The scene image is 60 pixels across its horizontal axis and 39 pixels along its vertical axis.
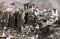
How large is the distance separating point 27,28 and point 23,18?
310cm

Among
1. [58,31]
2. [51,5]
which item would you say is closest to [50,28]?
[58,31]

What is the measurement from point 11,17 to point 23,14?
1.20 metres

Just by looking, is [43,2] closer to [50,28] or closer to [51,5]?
[51,5]

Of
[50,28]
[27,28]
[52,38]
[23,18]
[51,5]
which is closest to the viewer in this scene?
[52,38]

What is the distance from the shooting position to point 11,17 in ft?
75.5

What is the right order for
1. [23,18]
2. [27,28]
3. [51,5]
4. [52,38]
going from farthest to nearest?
[51,5]
[23,18]
[27,28]
[52,38]

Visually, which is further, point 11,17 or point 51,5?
point 51,5

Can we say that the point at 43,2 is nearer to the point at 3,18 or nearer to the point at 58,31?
the point at 3,18

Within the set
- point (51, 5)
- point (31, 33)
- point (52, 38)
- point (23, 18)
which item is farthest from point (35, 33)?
point (51, 5)

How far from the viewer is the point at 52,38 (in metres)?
16.6

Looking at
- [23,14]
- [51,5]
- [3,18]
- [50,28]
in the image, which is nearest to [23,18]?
[23,14]

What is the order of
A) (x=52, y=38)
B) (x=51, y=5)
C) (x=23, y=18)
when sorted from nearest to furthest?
(x=52, y=38), (x=23, y=18), (x=51, y=5)

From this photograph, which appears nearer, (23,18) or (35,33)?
(35,33)

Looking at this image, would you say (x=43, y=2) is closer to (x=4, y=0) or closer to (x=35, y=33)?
(x=4, y=0)
